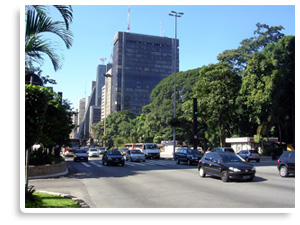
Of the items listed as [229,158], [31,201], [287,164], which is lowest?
[287,164]

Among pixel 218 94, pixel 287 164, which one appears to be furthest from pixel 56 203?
pixel 218 94

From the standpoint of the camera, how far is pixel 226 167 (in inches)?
549

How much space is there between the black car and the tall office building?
114 meters

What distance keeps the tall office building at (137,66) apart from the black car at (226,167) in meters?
114

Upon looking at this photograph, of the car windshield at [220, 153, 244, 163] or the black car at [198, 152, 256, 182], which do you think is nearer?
the black car at [198, 152, 256, 182]

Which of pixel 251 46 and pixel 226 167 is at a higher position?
pixel 251 46

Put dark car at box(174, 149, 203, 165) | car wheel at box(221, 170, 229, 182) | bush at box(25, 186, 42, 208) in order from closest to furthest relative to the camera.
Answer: bush at box(25, 186, 42, 208) < car wheel at box(221, 170, 229, 182) < dark car at box(174, 149, 203, 165)

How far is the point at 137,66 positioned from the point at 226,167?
415 feet

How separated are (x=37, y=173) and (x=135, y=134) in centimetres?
6557

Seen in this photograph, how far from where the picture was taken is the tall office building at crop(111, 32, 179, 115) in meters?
131

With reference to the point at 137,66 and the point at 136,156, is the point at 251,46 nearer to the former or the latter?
the point at 136,156

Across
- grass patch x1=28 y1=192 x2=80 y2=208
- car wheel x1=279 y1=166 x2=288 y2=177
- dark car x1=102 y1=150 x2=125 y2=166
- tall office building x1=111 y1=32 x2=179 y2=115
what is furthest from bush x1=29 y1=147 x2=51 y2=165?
tall office building x1=111 y1=32 x2=179 y2=115

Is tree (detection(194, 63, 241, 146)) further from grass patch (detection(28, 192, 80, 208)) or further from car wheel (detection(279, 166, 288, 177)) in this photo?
grass patch (detection(28, 192, 80, 208))

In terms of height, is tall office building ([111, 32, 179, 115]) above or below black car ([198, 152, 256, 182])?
above
